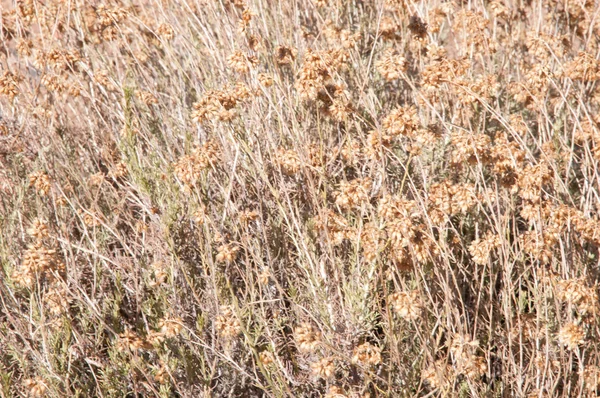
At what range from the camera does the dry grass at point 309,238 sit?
2.17 m

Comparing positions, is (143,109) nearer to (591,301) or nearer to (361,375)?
(361,375)

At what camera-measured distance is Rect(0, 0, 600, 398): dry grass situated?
2.17 m

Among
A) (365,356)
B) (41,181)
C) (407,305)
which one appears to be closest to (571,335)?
(407,305)

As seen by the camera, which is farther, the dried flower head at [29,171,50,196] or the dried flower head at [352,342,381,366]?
the dried flower head at [29,171,50,196]

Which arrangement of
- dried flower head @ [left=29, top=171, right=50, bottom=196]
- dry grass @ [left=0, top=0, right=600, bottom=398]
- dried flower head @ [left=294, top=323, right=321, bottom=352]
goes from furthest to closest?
dried flower head @ [left=29, top=171, right=50, bottom=196]
dry grass @ [left=0, top=0, right=600, bottom=398]
dried flower head @ [left=294, top=323, right=321, bottom=352]

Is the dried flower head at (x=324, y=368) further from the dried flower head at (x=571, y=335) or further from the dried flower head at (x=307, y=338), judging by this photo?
the dried flower head at (x=571, y=335)

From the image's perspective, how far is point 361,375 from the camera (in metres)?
2.35

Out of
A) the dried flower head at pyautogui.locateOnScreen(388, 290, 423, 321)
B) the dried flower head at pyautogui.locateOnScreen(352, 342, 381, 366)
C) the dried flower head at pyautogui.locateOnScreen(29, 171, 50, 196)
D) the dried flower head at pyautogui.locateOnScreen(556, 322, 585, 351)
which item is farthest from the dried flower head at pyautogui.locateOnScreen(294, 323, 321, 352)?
the dried flower head at pyautogui.locateOnScreen(29, 171, 50, 196)

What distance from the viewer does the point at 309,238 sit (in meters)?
2.59

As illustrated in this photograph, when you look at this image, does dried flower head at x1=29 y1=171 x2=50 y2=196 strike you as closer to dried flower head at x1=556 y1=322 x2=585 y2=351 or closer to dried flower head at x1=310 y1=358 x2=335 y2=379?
dried flower head at x1=310 y1=358 x2=335 y2=379

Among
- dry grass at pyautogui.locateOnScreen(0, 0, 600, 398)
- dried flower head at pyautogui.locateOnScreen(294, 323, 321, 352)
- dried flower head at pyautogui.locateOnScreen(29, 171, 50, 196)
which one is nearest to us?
dried flower head at pyautogui.locateOnScreen(294, 323, 321, 352)

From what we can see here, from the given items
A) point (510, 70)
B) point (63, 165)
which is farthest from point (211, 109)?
point (510, 70)

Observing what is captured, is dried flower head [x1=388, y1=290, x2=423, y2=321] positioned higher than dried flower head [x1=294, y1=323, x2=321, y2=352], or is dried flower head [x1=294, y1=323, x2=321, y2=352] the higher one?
A: dried flower head [x1=388, y1=290, x2=423, y2=321]

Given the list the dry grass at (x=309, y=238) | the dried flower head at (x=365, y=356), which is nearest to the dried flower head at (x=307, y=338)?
the dry grass at (x=309, y=238)
